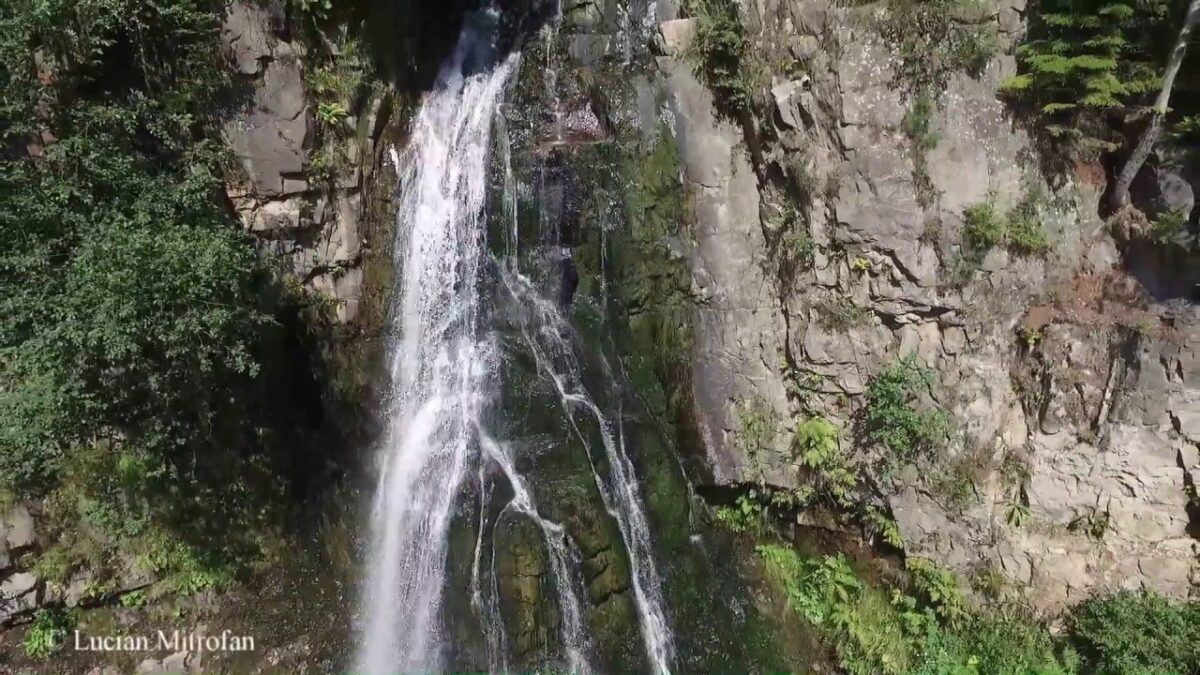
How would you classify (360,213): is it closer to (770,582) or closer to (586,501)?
(586,501)

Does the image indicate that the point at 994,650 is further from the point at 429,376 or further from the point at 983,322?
the point at 429,376

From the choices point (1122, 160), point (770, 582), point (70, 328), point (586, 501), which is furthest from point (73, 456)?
point (1122, 160)

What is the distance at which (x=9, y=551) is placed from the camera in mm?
7484

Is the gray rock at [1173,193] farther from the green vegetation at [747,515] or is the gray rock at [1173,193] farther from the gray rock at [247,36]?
the gray rock at [247,36]

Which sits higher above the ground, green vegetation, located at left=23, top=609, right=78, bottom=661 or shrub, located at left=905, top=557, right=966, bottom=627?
green vegetation, located at left=23, top=609, right=78, bottom=661

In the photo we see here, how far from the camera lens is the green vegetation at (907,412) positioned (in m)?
8.76

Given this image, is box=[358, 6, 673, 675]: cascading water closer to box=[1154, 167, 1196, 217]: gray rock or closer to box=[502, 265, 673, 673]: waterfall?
box=[502, 265, 673, 673]: waterfall

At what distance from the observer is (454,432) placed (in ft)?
30.7

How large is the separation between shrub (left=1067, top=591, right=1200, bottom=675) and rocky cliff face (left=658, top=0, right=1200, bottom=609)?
261 mm

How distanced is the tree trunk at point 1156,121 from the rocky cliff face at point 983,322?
0.33m


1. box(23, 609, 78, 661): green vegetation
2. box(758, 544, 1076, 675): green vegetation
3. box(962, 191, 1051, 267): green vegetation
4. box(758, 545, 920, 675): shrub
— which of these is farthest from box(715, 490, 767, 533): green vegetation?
box(23, 609, 78, 661): green vegetation

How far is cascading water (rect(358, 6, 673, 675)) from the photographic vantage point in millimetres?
8562

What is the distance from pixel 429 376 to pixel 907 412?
660cm

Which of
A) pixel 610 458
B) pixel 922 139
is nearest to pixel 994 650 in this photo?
pixel 610 458
